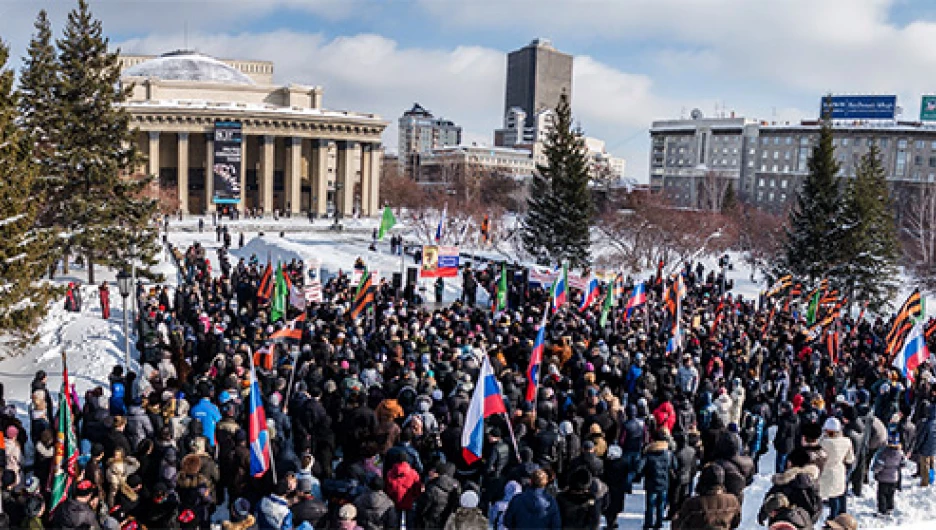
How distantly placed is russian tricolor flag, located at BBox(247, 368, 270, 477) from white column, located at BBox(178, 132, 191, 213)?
214ft

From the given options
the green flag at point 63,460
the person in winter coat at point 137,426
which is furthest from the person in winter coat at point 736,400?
the green flag at point 63,460

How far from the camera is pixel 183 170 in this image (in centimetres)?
7006

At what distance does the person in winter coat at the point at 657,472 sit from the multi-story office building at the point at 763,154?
225ft

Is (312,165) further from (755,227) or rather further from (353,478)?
(353,478)

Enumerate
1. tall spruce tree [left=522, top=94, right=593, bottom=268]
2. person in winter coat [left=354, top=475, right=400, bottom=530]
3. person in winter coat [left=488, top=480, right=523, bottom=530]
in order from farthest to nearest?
tall spruce tree [left=522, top=94, right=593, bottom=268] < person in winter coat [left=488, top=480, right=523, bottom=530] < person in winter coat [left=354, top=475, right=400, bottom=530]

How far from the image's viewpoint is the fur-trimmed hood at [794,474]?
7.11 m

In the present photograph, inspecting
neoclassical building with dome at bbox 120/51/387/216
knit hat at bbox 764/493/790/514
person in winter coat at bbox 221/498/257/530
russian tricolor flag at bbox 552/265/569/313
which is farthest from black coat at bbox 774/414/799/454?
neoclassical building with dome at bbox 120/51/387/216

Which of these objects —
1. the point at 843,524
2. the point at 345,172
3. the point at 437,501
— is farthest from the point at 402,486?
the point at 345,172

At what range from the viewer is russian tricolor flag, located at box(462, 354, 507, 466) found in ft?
26.3

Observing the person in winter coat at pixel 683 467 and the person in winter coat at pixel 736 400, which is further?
the person in winter coat at pixel 736 400

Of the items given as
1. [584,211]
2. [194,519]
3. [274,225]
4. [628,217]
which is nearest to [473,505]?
[194,519]

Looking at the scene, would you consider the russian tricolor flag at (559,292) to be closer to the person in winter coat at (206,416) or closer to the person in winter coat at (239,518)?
the person in winter coat at (206,416)

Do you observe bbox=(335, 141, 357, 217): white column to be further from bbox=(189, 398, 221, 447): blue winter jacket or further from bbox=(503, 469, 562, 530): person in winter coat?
bbox=(503, 469, 562, 530): person in winter coat

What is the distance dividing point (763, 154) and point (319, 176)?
171 feet
